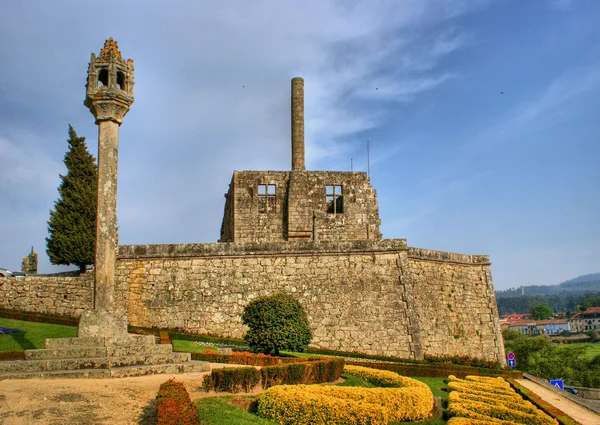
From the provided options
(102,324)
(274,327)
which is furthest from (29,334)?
(274,327)

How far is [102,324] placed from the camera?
48.3 ft

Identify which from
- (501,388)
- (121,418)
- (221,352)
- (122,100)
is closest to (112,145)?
(122,100)

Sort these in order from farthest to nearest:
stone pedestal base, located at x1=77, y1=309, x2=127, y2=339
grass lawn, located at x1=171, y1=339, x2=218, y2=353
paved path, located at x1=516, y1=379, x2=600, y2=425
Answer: grass lawn, located at x1=171, y1=339, x2=218, y2=353 < paved path, located at x1=516, y1=379, x2=600, y2=425 < stone pedestal base, located at x1=77, y1=309, x2=127, y2=339

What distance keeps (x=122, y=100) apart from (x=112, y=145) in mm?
1298

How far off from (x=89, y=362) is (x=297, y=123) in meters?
25.5

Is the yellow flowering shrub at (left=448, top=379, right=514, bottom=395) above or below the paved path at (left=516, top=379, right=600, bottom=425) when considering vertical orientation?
above

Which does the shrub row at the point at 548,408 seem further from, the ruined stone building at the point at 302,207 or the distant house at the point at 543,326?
the distant house at the point at 543,326

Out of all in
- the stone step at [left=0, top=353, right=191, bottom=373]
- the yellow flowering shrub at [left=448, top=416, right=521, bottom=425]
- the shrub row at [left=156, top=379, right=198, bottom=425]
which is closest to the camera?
the shrub row at [left=156, top=379, right=198, bottom=425]

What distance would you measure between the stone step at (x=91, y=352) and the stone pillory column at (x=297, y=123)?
2213cm

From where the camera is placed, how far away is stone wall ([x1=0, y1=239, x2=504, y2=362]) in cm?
2456

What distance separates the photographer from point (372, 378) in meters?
16.1

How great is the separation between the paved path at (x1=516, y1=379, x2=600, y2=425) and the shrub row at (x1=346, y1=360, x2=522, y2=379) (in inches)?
64.5

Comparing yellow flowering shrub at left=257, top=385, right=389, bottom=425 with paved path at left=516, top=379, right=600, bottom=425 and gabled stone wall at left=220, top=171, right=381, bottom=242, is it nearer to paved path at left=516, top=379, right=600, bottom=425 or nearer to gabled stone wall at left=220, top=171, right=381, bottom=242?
paved path at left=516, top=379, right=600, bottom=425

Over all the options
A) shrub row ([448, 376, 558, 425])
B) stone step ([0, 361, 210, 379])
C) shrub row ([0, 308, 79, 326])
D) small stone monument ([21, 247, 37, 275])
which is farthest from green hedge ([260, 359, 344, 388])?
small stone monument ([21, 247, 37, 275])
